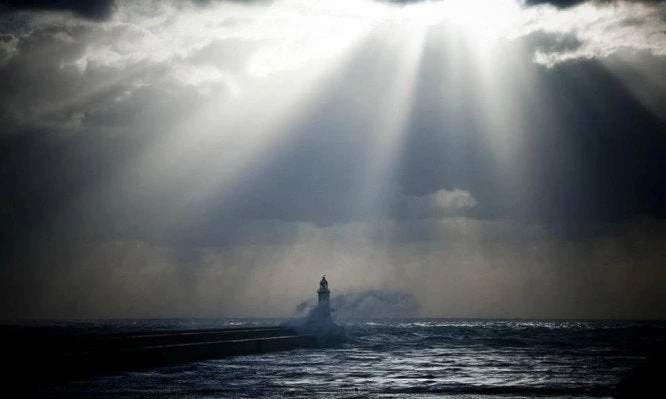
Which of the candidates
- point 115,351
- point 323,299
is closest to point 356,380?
point 115,351

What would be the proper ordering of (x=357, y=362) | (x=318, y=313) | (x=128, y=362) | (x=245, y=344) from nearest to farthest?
(x=128, y=362)
(x=357, y=362)
(x=245, y=344)
(x=318, y=313)

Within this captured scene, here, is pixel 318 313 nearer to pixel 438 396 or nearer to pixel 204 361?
pixel 204 361

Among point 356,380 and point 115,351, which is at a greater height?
point 115,351

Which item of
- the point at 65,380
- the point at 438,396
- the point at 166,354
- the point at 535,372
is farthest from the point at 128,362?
the point at 535,372

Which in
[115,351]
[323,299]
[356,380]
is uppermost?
[323,299]

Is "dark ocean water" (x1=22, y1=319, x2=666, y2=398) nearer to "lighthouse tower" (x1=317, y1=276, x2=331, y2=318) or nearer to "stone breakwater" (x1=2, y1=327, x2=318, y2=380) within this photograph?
"stone breakwater" (x1=2, y1=327, x2=318, y2=380)

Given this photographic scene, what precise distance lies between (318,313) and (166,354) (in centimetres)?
2885

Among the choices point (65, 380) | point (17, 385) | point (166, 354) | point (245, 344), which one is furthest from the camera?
point (245, 344)

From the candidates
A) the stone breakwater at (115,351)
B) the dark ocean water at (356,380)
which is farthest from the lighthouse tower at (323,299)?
the dark ocean water at (356,380)

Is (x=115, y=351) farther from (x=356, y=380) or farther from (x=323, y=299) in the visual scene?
(x=323, y=299)

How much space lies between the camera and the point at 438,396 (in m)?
22.1

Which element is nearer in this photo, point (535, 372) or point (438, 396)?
point (438, 396)

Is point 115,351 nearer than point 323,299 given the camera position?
Yes

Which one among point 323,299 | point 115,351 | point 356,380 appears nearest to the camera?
point 356,380
